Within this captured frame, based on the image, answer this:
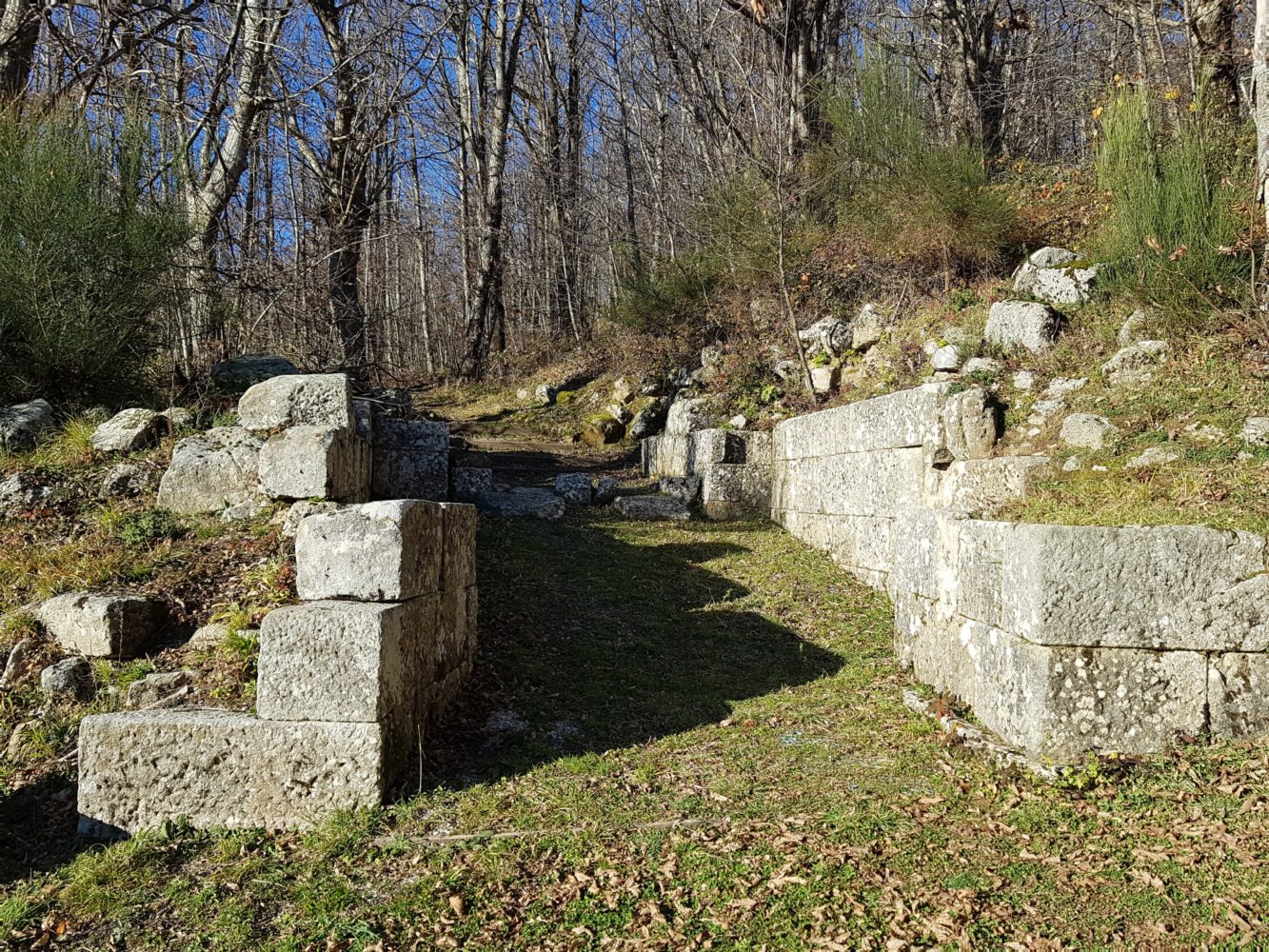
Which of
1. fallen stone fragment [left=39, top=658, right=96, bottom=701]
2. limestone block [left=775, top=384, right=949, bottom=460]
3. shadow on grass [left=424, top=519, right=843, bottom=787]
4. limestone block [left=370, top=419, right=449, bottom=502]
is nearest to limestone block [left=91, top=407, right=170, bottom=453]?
limestone block [left=370, top=419, right=449, bottom=502]

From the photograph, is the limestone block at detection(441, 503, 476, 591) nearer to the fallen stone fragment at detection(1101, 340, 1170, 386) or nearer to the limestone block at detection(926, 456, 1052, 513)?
the limestone block at detection(926, 456, 1052, 513)

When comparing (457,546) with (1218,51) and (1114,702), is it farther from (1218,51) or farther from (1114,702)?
(1218,51)

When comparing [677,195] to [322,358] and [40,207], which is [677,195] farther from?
[40,207]

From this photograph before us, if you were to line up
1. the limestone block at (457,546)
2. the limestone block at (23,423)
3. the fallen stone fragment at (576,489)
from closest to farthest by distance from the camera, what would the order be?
the limestone block at (457,546) → the limestone block at (23,423) → the fallen stone fragment at (576,489)

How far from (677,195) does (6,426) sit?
52.7 ft

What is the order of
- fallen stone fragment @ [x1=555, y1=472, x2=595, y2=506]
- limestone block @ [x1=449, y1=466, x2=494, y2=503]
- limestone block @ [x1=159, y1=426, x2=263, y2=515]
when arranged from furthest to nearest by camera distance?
fallen stone fragment @ [x1=555, y1=472, x2=595, y2=506] → limestone block @ [x1=449, y1=466, x2=494, y2=503] → limestone block @ [x1=159, y1=426, x2=263, y2=515]

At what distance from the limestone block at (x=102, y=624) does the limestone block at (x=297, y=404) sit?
2227mm

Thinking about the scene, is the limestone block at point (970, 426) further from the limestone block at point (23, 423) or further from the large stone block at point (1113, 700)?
the limestone block at point (23, 423)

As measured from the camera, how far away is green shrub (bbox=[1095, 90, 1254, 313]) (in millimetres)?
7715

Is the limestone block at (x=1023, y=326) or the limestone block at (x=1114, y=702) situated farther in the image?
the limestone block at (x=1023, y=326)

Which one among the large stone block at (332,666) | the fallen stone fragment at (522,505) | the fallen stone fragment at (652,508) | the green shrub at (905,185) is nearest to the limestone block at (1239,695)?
the large stone block at (332,666)

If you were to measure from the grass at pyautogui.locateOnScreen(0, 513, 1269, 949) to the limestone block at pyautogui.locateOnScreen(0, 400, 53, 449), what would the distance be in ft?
12.9

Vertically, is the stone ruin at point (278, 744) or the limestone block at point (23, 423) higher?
the limestone block at point (23, 423)

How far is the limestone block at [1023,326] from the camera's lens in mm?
8820
